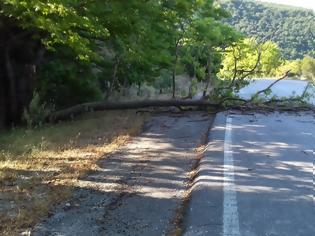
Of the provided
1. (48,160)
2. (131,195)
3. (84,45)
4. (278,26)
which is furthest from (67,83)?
(278,26)

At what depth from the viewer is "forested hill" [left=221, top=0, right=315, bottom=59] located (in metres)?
108

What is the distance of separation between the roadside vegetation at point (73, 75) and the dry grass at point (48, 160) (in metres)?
0.02

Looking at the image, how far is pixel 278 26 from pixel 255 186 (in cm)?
12163

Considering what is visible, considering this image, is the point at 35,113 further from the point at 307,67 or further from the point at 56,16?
the point at 307,67

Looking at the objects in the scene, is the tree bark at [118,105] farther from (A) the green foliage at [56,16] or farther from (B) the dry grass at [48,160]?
(A) the green foliage at [56,16]

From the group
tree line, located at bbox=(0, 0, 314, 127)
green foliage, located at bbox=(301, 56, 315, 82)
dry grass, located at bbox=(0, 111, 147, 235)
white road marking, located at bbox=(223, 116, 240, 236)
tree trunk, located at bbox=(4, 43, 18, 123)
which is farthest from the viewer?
green foliage, located at bbox=(301, 56, 315, 82)

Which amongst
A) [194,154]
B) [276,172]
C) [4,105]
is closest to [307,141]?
[194,154]

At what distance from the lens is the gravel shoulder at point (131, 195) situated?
18.7 feet

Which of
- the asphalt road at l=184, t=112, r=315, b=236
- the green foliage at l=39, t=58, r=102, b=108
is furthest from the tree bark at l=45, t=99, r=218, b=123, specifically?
the asphalt road at l=184, t=112, r=315, b=236

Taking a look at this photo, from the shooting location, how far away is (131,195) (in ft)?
23.0

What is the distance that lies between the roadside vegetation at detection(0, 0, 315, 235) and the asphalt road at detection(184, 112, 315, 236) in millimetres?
1898

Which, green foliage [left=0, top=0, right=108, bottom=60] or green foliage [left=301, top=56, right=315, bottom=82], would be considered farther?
green foliage [left=301, top=56, right=315, bottom=82]

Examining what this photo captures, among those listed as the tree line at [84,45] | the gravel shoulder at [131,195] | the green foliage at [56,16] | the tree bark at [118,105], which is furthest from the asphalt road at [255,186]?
the tree bark at [118,105]

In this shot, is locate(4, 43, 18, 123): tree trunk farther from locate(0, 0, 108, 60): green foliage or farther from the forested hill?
the forested hill
